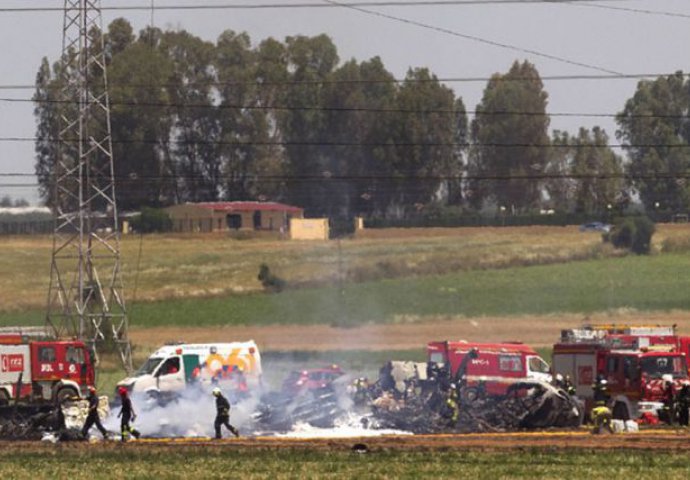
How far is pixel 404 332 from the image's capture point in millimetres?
74562

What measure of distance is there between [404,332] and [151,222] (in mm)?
26661

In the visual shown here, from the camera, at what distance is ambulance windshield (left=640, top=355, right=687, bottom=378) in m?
45.6

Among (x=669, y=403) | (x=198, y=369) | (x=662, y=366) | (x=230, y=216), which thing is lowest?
(x=198, y=369)

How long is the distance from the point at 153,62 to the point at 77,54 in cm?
4511

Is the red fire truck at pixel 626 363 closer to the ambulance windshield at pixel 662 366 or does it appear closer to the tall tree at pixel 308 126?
the ambulance windshield at pixel 662 366

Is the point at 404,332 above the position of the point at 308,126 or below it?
below

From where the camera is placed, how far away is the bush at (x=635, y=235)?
91.6 m

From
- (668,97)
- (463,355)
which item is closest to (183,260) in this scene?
(463,355)

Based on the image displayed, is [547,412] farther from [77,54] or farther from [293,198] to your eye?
[293,198]

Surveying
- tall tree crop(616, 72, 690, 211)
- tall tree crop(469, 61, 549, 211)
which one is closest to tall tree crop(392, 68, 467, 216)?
tall tree crop(469, 61, 549, 211)

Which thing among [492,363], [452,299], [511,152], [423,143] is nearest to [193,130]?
[423,143]

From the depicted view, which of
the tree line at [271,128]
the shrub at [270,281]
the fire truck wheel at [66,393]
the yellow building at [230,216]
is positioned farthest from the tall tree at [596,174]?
the fire truck wheel at [66,393]

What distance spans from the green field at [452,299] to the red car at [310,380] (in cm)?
2209

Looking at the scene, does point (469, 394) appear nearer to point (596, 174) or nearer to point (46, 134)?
point (46, 134)
